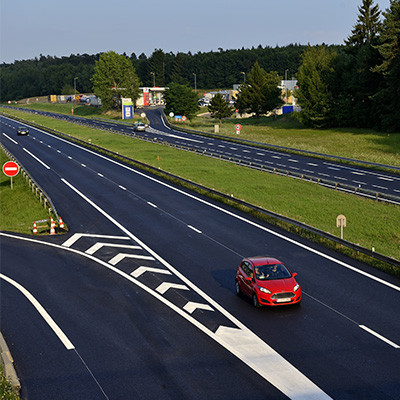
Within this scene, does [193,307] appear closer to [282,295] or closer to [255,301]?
[255,301]

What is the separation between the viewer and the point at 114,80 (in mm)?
156375

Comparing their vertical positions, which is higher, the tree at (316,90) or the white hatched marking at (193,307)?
the tree at (316,90)

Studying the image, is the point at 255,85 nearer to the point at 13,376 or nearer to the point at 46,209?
the point at 46,209

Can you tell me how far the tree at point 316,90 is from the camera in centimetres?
10225

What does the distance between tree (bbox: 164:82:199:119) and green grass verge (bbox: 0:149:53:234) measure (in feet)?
250

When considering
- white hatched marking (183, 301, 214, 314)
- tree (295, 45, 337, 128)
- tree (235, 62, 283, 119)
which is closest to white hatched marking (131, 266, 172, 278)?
white hatched marking (183, 301, 214, 314)

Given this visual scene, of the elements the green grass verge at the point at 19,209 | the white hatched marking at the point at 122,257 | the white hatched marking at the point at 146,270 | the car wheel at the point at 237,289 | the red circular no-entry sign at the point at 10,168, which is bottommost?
the green grass verge at the point at 19,209

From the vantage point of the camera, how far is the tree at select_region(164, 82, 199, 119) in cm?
12306

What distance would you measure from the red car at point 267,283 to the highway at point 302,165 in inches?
825

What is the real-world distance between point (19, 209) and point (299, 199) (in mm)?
20287

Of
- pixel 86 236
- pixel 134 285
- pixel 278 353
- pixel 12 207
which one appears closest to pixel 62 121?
pixel 12 207

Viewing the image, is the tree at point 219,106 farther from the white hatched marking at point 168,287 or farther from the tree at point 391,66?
the white hatched marking at point 168,287

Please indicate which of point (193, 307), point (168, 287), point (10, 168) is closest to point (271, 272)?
point (193, 307)

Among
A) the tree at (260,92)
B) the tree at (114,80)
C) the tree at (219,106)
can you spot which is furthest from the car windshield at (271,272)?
the tree at (114,80)
